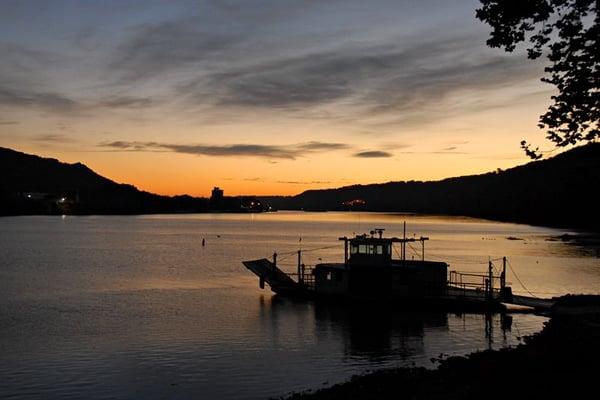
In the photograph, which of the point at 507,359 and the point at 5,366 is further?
the point at 5,366

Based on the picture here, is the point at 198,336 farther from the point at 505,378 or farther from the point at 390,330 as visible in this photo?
the point at 505,378

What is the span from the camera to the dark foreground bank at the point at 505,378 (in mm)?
18859

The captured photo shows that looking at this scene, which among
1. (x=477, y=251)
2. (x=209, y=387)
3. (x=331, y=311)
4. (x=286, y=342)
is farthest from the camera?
(x=477, y=251)

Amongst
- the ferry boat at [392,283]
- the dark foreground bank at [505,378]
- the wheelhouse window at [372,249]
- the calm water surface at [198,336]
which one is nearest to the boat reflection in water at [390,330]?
the calm water surface at [198,336]

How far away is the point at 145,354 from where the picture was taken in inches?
1442

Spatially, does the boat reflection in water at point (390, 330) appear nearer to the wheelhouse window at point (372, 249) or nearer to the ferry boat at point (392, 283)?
the ferry boat at point (392, 283)

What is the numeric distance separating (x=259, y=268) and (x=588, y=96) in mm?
49336

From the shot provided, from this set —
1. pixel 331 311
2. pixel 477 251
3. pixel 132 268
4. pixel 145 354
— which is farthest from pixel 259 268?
pixel 477 251

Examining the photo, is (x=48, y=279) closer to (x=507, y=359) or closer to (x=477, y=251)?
(x=507, y=359)

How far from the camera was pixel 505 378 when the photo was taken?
68.1 feet

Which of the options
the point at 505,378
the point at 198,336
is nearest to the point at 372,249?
the point at 198,336

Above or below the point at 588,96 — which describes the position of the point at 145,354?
below

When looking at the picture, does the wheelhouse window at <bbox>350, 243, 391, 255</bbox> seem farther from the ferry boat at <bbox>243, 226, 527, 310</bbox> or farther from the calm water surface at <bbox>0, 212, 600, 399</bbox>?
the calm water surface at <bbox>0, 212, 600, 399</bbox>

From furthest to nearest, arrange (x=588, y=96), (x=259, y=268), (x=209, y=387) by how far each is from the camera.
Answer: (x=259, y=268) → (x=209, y=387) → (x=588, y=96)
